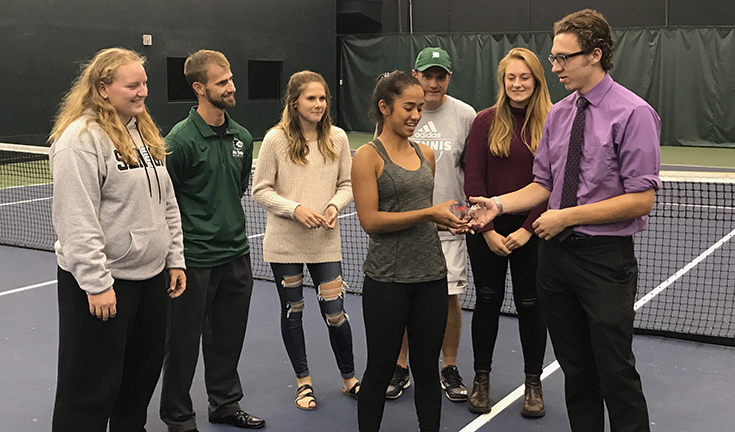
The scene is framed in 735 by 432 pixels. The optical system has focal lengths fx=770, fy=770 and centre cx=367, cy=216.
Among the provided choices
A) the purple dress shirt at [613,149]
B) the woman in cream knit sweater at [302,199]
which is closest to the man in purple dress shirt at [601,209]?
the purple dress shirt at [613,149]

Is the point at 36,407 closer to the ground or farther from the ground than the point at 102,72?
closer to the ground

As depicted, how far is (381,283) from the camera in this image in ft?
10.2

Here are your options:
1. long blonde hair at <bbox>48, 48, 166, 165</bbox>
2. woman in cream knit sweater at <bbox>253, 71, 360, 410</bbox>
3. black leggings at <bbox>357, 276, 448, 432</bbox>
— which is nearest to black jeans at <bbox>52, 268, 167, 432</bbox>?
long blonde hair at <bbox>48, 48, 166, 165</bbox>

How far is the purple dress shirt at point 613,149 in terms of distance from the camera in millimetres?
2721

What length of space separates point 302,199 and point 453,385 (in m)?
1.27

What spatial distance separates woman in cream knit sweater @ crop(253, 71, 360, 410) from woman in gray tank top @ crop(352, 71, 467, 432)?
2.53ft

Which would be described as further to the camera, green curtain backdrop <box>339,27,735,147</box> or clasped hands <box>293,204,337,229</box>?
green curtain backdrop <box>339,27,735,147</box>

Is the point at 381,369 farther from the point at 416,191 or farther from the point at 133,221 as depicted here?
the point at 133,221

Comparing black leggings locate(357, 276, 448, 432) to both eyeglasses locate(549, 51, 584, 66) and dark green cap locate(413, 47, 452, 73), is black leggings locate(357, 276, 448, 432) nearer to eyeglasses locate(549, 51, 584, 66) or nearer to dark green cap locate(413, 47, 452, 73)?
eyeglasses locate(549, 51, 584, 66)

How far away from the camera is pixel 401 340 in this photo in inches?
122

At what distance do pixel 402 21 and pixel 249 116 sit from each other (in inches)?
207

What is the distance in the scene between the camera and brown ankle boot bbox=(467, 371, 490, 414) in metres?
3.89

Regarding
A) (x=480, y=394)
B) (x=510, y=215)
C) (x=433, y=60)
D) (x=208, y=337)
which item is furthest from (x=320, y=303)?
(x=433, y=60)

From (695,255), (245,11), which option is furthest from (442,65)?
(245,11)
